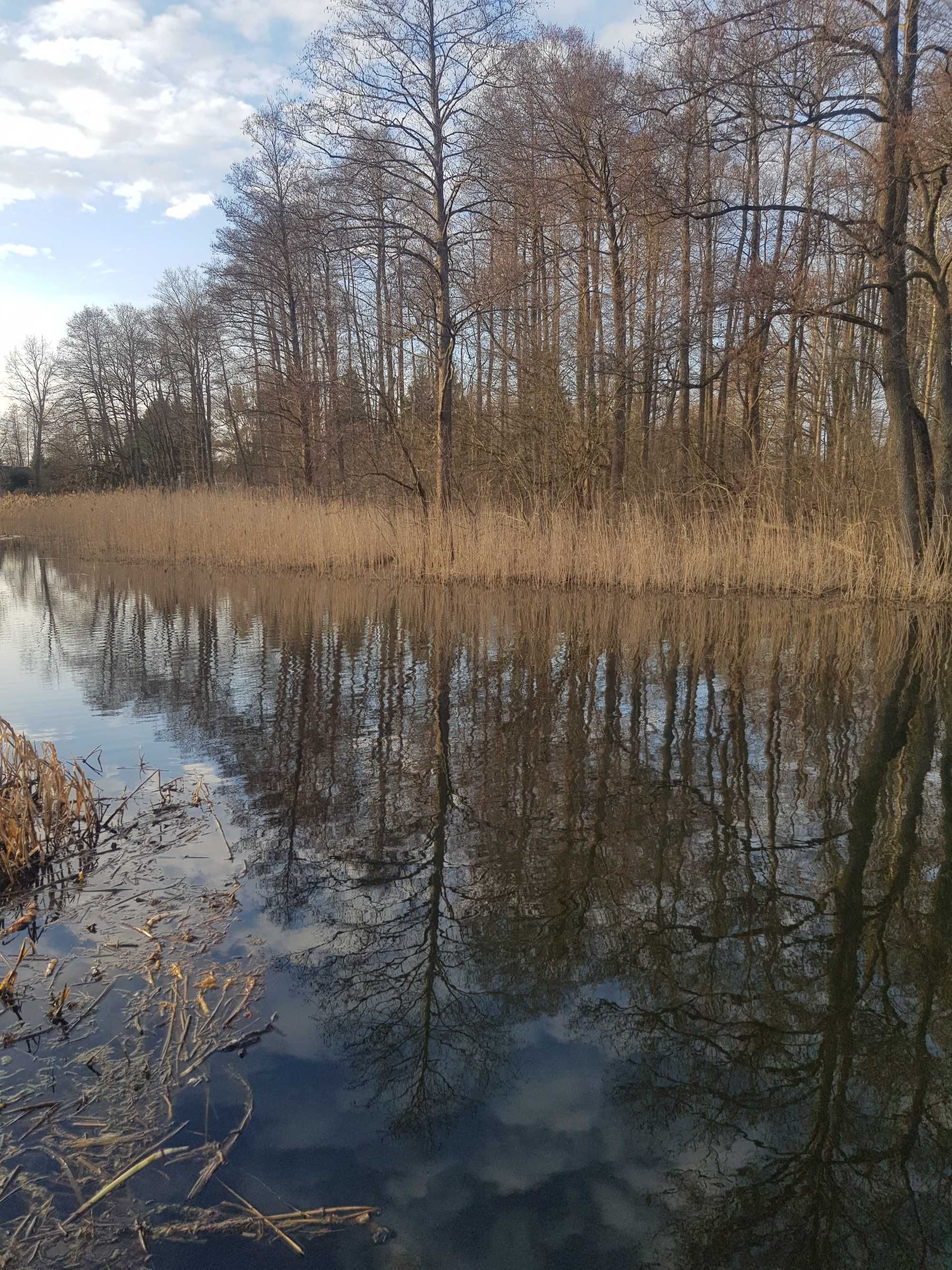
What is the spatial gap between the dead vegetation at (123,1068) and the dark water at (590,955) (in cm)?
7

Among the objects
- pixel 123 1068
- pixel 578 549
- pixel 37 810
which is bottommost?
pixel 123 1068

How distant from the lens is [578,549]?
12508 millimetres

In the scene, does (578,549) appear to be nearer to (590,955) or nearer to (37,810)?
(37,810)

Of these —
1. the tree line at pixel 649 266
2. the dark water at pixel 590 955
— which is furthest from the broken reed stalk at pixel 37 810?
the tree line at pixel 649 266

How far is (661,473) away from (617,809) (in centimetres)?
1192

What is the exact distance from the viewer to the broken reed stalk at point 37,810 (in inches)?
140

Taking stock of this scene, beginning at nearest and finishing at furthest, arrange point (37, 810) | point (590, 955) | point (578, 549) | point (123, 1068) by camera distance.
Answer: point (123, 1068) → point (590, 955) → point (37, 810) → point (578, 549)

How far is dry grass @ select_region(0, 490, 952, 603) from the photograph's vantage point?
11.2 m

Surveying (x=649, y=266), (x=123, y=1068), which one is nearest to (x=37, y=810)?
(x=123, y=1068)

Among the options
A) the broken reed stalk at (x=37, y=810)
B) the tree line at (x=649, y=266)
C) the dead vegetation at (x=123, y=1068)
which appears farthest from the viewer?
the tree line at (x=649, y=266)

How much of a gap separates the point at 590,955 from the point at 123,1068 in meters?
1.49

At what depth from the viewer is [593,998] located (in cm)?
267

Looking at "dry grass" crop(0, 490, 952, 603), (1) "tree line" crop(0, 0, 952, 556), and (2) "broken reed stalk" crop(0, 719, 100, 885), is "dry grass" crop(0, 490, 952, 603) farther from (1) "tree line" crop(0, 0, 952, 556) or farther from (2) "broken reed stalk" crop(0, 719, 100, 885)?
(2) "broken reed stalk" crop(0, 719, 100, 885)

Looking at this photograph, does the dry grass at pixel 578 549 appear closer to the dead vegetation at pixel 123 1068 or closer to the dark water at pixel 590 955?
the dark water at pixel 590 955
